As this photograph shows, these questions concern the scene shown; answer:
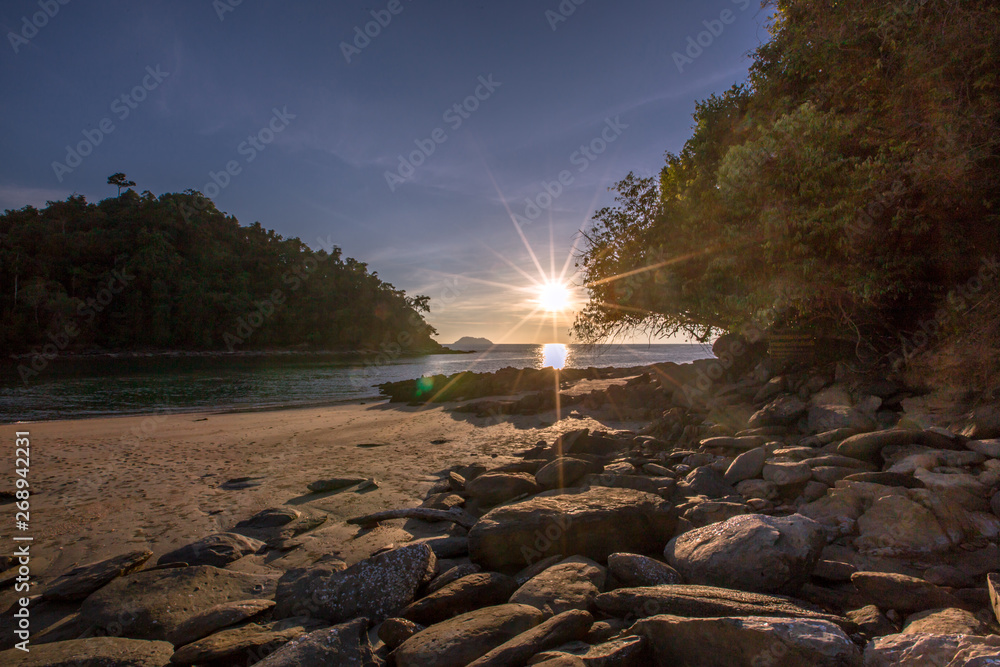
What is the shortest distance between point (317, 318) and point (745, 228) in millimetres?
94787

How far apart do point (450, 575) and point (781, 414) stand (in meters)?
7.24

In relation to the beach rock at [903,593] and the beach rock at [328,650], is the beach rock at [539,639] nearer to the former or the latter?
the beach rock at [328,650]

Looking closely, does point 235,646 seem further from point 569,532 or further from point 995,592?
point 995,592

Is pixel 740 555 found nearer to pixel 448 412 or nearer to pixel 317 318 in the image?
pixel 448 412

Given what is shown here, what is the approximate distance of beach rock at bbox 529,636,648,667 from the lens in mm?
2324

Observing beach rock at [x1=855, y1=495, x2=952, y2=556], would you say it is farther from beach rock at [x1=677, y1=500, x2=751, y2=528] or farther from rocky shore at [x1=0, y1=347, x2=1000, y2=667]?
beach rock at [x1=677, y1=500, x2=751, y2=528]

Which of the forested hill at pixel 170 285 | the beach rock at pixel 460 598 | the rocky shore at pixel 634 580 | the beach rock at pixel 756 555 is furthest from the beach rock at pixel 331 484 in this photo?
the forested hill at pixel 170 285

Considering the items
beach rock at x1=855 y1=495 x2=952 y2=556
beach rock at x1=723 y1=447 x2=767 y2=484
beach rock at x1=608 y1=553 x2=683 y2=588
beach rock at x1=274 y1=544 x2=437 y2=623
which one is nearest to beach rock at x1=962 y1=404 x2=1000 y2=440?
beach rock at x1=855 y1=495 x2=952 y2=556

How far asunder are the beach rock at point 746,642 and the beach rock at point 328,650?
1.79 meters

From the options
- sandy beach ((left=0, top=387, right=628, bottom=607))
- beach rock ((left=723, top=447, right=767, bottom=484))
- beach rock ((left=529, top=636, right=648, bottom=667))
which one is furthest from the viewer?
beach rock ((left=723, top=447, right=767, bottom=484))

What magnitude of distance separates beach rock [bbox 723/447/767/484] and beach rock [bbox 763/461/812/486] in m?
0.38

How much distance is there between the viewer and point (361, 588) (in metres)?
3.53

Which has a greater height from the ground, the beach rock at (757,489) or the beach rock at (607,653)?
the beach rock at (607,653)

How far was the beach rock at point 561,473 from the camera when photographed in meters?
6.45
